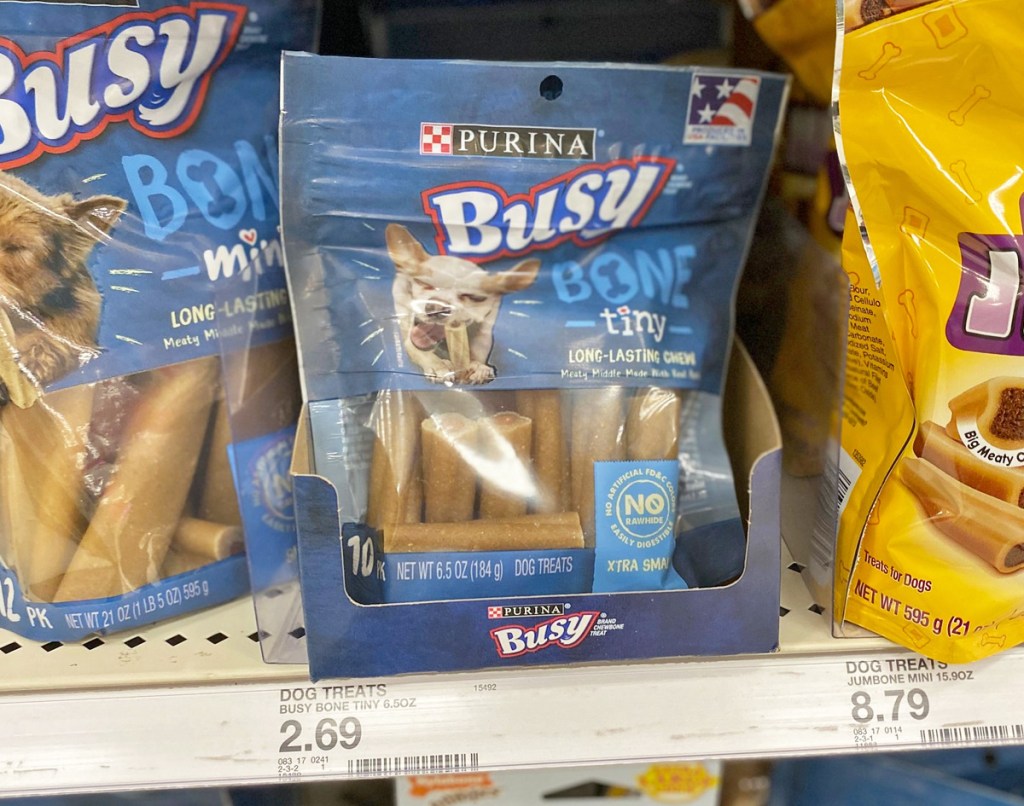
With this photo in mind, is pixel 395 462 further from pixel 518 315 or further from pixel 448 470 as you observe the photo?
pixel 518 315

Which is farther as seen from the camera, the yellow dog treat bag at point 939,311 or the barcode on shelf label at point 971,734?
the barcode on shelf label at point 971,734

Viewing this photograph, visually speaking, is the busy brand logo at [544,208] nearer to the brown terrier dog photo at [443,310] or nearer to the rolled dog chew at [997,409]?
the brown terrier dog photo at [443,310]

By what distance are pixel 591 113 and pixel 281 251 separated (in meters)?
0.28

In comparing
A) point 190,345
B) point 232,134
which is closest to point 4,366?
point 190,345

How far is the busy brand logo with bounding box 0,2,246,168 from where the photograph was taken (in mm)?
595

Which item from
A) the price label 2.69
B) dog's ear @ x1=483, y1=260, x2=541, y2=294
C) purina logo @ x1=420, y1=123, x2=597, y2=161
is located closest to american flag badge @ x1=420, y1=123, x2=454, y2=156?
purina logo @ x1=420, y1=123, x2=597, y2=161

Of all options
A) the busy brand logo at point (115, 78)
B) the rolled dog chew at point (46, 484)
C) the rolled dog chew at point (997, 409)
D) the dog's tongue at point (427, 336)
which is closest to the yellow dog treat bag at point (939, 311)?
the rolled dog chew at point (997, 409)

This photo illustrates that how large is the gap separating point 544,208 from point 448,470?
22cm

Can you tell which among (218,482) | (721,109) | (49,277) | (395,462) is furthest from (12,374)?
(721,109)

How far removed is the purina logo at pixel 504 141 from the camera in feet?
2.23

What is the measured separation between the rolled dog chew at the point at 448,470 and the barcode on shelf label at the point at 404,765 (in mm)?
171

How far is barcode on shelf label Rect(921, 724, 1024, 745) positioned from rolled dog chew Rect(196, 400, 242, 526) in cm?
56

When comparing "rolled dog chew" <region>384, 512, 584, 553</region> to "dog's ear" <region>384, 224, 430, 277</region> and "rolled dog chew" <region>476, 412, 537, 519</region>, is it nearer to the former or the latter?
"rolled dog chew" <region>476, 412, 537, 519</region>

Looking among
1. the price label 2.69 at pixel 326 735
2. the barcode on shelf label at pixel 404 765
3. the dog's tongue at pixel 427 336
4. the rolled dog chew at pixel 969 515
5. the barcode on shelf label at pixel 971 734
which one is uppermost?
the dog's tongue at pixel 427 336
